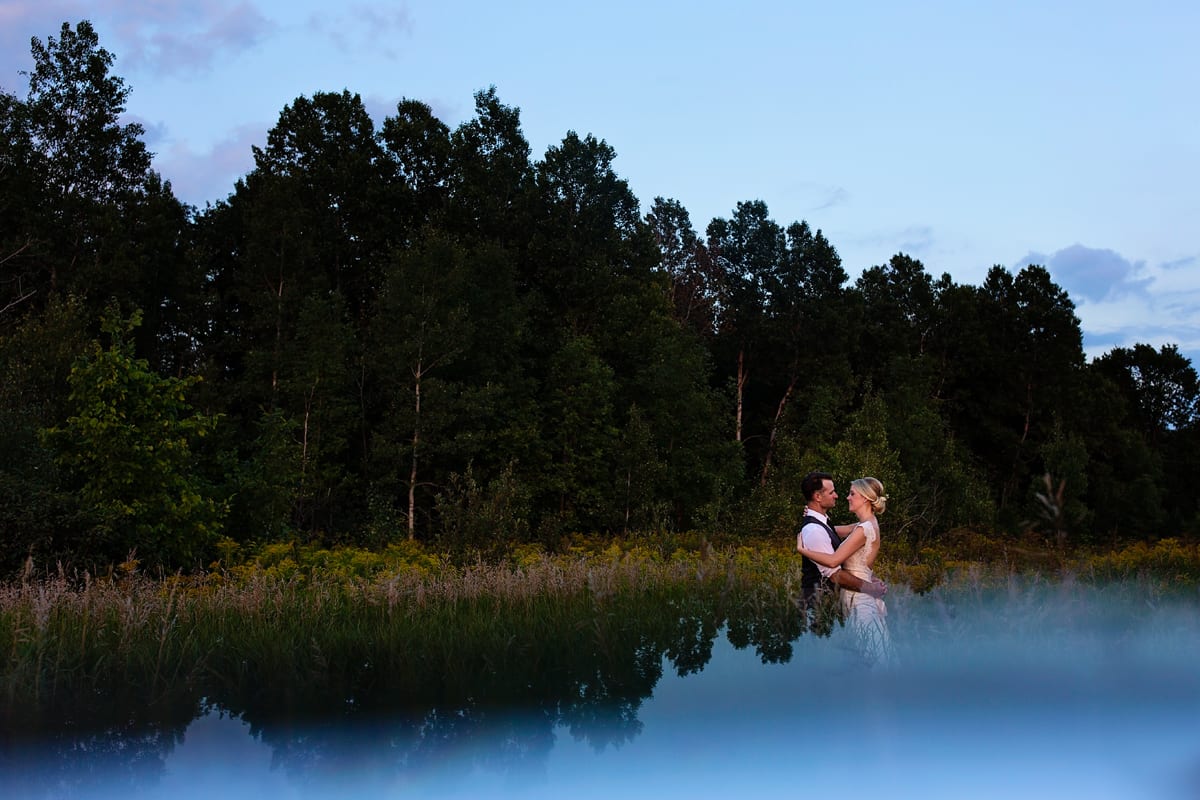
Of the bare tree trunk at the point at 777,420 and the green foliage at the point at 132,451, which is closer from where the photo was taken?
the green foliage at the point at 132,451

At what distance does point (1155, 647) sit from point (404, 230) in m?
43.7

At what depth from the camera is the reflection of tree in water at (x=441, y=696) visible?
5.62 m

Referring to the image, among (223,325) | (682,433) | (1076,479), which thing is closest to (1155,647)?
(682,433)

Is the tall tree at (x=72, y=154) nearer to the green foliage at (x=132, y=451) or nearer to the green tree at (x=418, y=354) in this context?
the green tree at (x=418, y=354)

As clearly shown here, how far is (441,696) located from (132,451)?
39.4 feet

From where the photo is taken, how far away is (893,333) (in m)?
61.4

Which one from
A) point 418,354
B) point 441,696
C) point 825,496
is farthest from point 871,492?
point 418,354

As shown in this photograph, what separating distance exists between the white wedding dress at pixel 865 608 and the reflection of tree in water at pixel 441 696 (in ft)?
1.98

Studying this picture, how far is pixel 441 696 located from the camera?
6816mm

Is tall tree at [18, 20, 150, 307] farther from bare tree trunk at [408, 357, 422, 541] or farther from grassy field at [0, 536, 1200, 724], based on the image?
grassy field at [0, 536, 1200, 724]

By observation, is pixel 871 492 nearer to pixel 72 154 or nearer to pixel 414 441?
pixel 414 441

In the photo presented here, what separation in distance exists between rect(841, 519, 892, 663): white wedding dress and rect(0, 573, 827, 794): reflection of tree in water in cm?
60

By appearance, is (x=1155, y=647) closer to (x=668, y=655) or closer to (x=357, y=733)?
(x=668, y=655)

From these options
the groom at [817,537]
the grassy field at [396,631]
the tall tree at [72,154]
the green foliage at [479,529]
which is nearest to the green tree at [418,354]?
the tall tree at [72,154]
